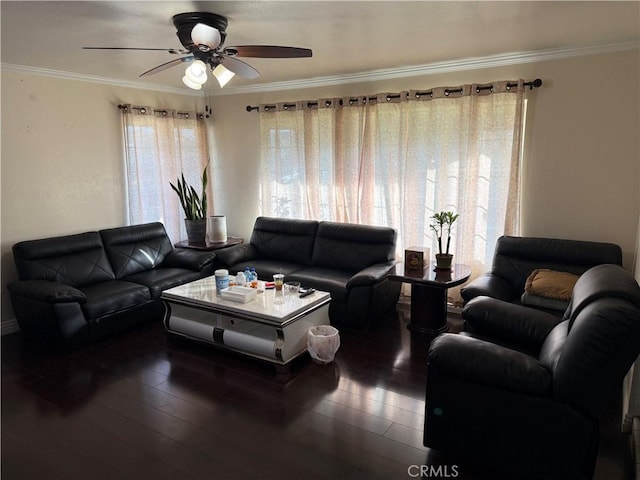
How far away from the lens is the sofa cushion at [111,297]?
12.2 ft

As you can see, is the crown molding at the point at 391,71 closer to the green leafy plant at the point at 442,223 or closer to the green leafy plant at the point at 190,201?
the green leafy plant at the point at 190,201

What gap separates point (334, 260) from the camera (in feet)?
15.2

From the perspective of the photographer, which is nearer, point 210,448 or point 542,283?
point 210,448

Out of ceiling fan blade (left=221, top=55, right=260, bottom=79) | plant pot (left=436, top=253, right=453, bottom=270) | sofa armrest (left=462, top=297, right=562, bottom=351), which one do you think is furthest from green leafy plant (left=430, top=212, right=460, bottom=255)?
ceiling fan blade (left=221, top=55, right=260, bottom=79)

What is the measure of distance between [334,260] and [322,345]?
1.45 metres

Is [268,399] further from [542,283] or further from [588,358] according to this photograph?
[542,283]

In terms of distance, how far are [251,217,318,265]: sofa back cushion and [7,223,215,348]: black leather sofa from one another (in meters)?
0.65

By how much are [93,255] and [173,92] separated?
2340 mm

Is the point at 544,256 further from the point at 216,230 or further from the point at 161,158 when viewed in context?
the point at 161,158

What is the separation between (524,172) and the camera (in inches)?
157

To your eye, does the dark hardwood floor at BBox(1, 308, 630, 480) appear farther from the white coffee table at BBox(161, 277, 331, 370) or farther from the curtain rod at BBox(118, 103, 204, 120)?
the curtain rod at BBox(118, 103, 204, 120)

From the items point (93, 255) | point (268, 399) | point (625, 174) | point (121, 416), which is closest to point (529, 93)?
point (625, 174)

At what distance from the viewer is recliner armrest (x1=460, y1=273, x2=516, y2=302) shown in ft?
11.3

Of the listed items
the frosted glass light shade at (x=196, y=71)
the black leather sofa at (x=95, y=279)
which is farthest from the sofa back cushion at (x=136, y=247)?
the frosted glass light shade at (x=196, y=71)
